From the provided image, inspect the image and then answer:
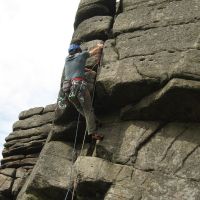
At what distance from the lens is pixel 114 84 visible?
11289mm

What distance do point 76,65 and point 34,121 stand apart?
5478 millimetres

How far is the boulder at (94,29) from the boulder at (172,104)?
3488 mm

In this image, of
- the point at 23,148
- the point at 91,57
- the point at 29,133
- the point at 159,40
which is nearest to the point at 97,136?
the point at 91,57

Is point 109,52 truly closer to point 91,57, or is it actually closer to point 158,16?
point 91,57

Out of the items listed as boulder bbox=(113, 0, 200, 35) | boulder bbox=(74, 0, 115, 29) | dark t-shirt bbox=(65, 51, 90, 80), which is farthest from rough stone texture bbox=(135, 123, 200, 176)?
boulder bbox=(74, 0, 115, 29)

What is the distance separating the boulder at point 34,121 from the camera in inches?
649

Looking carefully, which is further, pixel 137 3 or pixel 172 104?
pixel 137 3

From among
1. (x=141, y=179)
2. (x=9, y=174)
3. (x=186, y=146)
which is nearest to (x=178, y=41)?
(x=186, y=146)

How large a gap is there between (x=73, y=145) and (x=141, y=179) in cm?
327

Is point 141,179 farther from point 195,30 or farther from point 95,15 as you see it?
point 95,15

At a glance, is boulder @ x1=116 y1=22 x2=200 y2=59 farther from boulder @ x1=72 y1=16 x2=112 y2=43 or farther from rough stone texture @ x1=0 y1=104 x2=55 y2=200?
rough stone texture @ x1=0 y1=104 x2=55 y2=200

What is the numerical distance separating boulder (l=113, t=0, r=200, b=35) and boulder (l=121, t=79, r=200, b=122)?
243cm

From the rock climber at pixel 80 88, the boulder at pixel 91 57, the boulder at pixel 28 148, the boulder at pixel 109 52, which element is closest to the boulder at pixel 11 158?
the boulder at pixel 28 148

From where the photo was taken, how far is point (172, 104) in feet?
34.4
